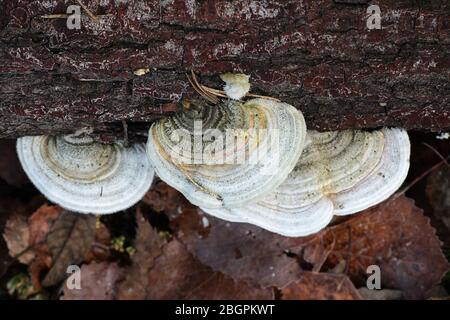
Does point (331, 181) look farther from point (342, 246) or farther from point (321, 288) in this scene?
point (321, 288)

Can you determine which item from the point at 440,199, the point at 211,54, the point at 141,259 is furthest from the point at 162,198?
the point at 440,199

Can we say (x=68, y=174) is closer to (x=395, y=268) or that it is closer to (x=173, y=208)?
(x=173, y=208)

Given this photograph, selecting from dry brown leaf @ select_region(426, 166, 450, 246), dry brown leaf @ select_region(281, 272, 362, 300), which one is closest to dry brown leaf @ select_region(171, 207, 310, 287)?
dry brown leaf @ select_region(281, 272, 362, 300)

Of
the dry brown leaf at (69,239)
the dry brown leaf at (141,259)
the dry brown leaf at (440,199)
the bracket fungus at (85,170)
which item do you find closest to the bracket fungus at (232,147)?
the bracket fungus at (85,170)

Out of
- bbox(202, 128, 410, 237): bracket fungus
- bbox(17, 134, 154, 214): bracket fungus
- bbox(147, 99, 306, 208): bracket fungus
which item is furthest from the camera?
bbox(17, 134, 154, 214): bracket fungus

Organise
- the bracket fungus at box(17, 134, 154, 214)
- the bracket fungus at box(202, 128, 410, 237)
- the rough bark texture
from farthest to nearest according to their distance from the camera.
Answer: the bracket fungus at box(17, 134, 154, 214) < the bracket fungus at box(202, 128, 410, 237) < the rough bark texture

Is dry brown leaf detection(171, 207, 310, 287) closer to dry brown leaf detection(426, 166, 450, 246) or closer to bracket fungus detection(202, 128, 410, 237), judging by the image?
bracket fungus detection(202, 128, 410, 237)
